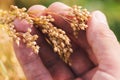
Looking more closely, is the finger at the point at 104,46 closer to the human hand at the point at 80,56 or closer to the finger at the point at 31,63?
the human hand at the point at 80,56

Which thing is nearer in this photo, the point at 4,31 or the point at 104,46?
the point at 4,31

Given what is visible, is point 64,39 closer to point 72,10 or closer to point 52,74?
point 72,10

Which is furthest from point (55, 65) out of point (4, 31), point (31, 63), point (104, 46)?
point (4, 31)

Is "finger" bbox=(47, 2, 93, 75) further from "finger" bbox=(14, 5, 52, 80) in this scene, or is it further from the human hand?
"finger" bbox=(14, 5, 52, 80)

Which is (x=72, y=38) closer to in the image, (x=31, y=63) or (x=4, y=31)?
(x=31, y=63)

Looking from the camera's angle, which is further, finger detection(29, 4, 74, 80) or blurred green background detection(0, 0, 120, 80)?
finger detection(29, 4, 74, 80)

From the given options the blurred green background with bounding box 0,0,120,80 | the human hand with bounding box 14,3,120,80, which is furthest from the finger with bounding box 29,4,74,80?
the blurred green background with bounding box 0,0,120,80

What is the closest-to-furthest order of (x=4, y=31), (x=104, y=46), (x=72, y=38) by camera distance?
(x=4, y=31) < (x=104, y=46) < (x=72, y=38)
